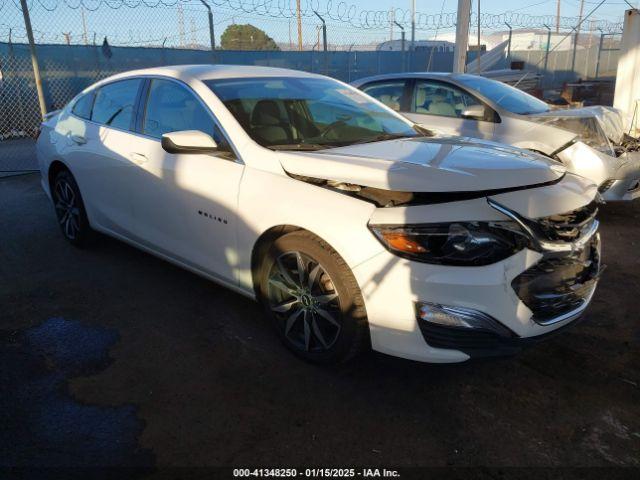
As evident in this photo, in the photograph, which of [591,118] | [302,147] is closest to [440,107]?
[591,118]

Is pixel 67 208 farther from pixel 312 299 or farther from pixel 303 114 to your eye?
pixel 312 299

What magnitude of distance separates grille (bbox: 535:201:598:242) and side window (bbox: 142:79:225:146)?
6.24ft

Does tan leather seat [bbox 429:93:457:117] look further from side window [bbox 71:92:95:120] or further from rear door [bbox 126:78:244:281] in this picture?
side window [bbox 71:92:95:120]

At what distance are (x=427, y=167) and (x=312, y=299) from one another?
0.92m

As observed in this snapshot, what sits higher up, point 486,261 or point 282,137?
point 282,137

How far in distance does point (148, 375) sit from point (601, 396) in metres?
2.41

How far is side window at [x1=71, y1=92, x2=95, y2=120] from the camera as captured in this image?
4648 mm

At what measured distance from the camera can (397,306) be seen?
250 centimetres

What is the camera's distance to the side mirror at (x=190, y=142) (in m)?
3.19

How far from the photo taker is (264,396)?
9.11ft

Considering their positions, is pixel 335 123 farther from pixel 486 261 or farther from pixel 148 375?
pixel 148 375

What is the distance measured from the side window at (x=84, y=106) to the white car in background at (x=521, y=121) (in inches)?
128

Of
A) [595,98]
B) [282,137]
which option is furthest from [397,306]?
[595,98]

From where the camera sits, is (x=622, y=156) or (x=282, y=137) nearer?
(x=282, y=137)
